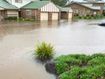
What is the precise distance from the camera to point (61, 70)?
13.1 metres

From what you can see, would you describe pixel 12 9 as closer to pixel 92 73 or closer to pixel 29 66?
pixel 29 66

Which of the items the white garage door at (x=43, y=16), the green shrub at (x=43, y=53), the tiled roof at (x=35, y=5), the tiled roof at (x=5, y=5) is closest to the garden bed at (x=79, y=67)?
the green shrub at (x=43, y=53)

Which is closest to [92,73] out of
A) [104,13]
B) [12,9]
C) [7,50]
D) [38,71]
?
[38,71]

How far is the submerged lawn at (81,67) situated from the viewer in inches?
460

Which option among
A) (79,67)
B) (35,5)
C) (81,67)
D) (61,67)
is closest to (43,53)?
(61,67)

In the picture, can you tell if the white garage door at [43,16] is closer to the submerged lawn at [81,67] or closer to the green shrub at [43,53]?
the green shrub at [43,53]

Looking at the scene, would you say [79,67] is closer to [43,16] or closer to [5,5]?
[5,5]

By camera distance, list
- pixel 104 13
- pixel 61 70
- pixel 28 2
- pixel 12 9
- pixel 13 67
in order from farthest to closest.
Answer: pixel 104 13 → pixel 28 2 → pixel 12 9 → pixel 13 67 → pixel 61 70

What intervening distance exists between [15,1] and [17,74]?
40.5m

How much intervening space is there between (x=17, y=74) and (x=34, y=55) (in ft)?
12.1

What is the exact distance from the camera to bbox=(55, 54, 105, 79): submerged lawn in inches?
460

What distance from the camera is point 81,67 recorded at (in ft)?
43.9

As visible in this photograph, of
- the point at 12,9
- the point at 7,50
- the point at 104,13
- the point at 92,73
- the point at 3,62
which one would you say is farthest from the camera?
the point at 104,13

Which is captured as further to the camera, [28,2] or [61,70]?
[28,2]
